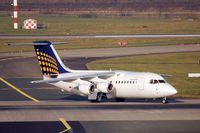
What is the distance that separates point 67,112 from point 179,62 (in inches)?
1522

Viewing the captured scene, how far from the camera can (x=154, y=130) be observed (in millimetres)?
27422

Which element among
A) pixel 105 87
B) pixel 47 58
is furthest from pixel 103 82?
pixel 47 58

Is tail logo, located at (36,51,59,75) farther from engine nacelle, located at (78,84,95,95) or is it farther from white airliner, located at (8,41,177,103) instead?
engine nacelle, located at (78,84,95,95)

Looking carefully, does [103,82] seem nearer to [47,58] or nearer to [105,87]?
[105,87]

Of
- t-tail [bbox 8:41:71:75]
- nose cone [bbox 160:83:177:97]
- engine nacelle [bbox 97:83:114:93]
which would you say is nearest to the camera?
nose cone [bbox 160:83:177:97]

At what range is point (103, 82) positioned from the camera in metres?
38.6

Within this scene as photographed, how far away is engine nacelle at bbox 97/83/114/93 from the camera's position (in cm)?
3759

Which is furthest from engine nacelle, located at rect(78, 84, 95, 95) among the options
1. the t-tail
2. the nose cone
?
the nose cone

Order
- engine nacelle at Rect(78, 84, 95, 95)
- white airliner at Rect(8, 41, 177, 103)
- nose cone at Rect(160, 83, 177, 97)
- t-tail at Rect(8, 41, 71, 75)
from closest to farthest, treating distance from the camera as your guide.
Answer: nose cone at Rect(160, 83, 177, 97) < white airliner at Rect(8, 41, 177, 103) < engine nacelle at Rect(78, 84, 95, 95) < t-tail at Rect(8, 41, 71, 75)

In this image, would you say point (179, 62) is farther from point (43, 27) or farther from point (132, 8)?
point (132, 8)

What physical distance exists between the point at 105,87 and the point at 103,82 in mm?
1119

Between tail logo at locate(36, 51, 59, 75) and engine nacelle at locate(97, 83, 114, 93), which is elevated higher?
tail logo at locate(36, 51, 59, 75)

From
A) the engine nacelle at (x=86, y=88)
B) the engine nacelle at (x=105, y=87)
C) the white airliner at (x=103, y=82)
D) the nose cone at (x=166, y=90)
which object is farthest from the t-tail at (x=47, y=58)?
the nose cone at (x=166, y=90)

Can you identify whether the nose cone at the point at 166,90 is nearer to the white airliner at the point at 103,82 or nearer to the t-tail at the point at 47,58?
the white airliner at the point at 103,82
